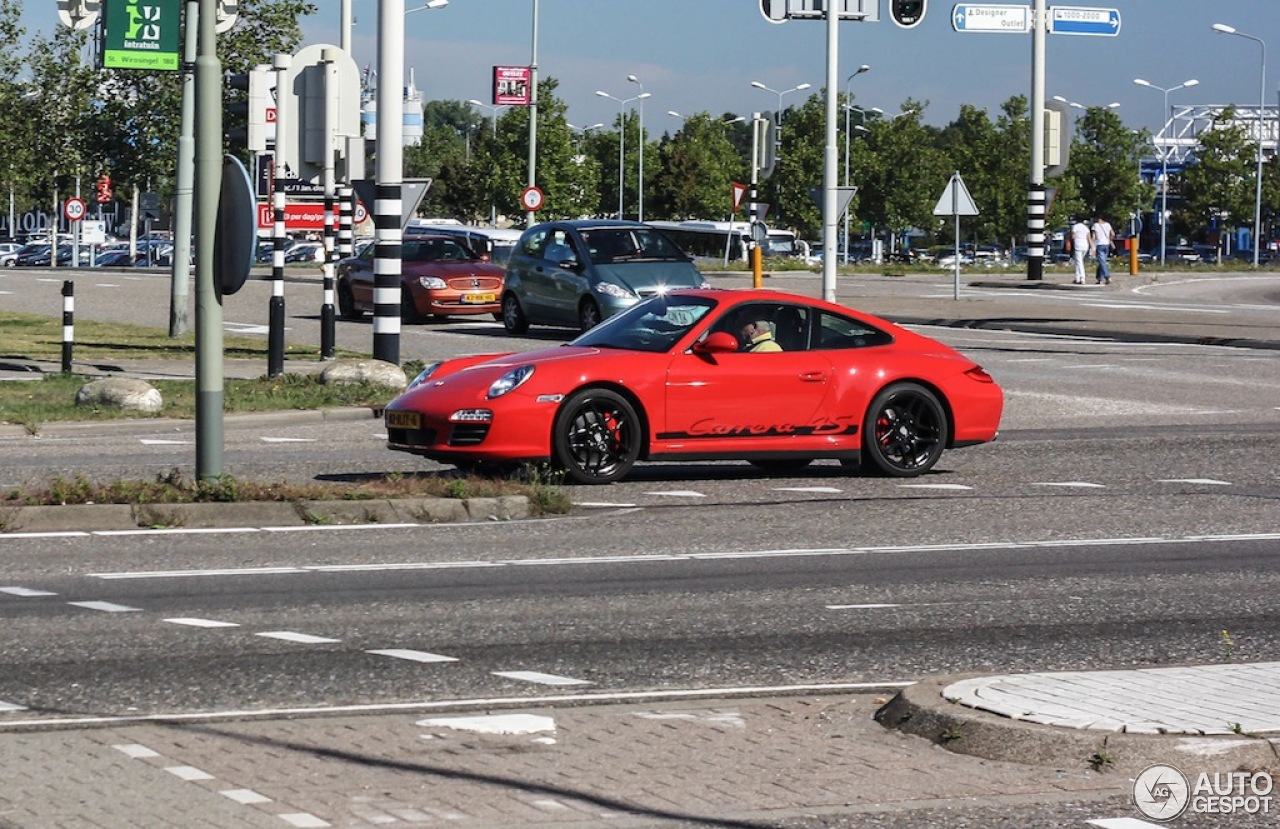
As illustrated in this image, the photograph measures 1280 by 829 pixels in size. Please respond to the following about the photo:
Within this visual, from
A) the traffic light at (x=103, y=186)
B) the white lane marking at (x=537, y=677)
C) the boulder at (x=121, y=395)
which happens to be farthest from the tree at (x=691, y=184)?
the white lane marking at (x=537, y=677)

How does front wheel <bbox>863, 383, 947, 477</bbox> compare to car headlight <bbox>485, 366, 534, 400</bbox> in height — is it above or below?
below

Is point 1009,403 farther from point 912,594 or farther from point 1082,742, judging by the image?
point 1082,742

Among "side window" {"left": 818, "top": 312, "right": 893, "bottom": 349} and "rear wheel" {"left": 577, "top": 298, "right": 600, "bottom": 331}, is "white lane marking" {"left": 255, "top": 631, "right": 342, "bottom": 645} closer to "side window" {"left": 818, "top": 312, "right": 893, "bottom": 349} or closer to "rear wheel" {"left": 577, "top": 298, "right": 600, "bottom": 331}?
"side window" {"left": 818, "top": 312, "right": 893, "bottom": 349}

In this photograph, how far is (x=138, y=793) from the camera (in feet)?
18.2

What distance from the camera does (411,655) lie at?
25.5ft

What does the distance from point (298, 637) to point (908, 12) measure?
2297 centimetres

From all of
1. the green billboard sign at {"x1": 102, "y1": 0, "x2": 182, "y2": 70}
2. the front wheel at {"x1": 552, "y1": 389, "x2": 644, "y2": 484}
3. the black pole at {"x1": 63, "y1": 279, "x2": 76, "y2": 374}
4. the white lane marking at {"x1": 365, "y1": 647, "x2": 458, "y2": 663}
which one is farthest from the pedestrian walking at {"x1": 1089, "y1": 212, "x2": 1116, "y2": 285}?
the white lane marking at {"x1": 365, "y1": 647, "x2": 458, "y2": 663}

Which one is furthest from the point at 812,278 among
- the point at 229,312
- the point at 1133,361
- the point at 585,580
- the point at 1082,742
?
the point at 1082,742

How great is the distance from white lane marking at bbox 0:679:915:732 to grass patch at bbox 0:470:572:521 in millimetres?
5031

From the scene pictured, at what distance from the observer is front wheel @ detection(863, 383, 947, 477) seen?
1408cm

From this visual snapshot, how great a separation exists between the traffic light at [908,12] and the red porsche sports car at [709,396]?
Answer: 15813 mm

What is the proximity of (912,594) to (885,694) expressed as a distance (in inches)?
89.6

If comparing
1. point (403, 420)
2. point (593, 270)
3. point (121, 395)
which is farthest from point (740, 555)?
point (593, 270)

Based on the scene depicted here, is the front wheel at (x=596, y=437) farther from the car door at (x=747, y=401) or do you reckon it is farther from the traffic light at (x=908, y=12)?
the traffic light at (x=908, y=12)
